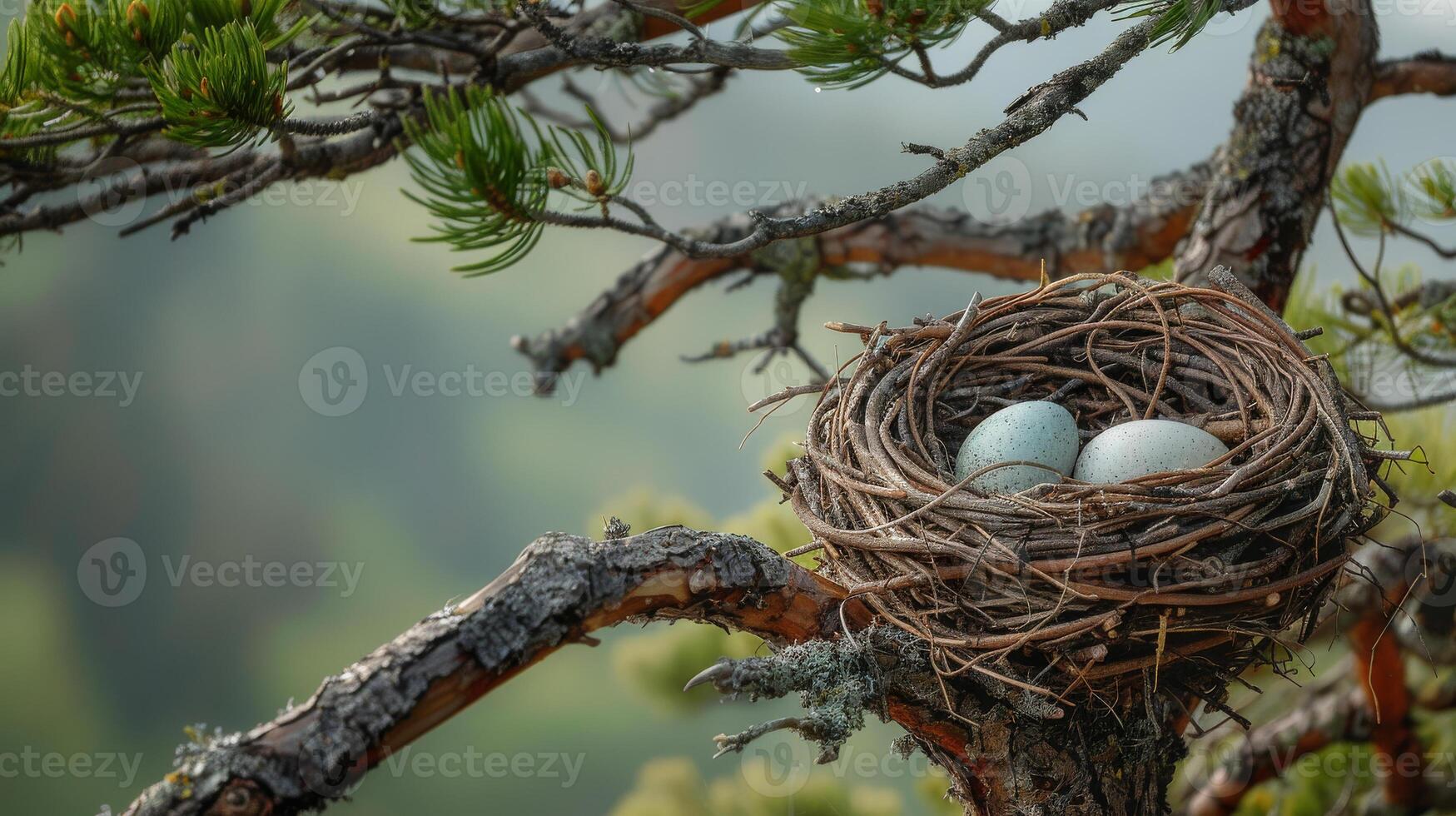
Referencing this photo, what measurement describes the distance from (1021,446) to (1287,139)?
2.11 ft

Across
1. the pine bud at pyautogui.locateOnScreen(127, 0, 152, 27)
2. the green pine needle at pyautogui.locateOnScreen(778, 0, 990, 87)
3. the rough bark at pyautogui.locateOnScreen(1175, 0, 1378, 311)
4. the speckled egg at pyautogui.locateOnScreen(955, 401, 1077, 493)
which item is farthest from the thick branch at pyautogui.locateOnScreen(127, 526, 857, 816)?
the rough bark at pyautogui.locateOnScreen(1175, 0, 1378, 311)

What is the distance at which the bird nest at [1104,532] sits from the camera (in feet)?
2.44

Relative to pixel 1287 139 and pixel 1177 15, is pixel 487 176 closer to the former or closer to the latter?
pixel 1177 15

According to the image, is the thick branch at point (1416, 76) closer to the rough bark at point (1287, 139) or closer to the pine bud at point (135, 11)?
the rough bark at point (1287, 139)

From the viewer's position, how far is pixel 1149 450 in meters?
0.90

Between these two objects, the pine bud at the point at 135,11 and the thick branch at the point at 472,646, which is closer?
the thick branch at the point at 472,646

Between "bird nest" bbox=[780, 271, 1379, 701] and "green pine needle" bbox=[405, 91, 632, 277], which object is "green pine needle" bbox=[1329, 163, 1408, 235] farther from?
"green pine needle" bbox=[405, 91, 632, 277]

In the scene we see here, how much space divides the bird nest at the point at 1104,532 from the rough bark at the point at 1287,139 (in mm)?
352

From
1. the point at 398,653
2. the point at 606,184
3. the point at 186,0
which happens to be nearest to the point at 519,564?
the point at 398,653

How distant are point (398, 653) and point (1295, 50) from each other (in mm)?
1222

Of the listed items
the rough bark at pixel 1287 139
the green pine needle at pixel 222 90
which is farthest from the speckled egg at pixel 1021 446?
the green pine needle at pixel 222 90

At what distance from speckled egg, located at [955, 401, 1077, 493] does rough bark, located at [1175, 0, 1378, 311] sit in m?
0.47

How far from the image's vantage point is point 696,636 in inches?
67.6

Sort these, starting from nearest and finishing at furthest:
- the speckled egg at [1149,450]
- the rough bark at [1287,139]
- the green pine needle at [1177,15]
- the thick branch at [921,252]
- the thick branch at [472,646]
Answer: the thick branch at [472,646] → the green pine needle at [1177,15] → the speckled egg at [1149,450] → the rough bark at [1287,139] → the thick branch at [921,252]
